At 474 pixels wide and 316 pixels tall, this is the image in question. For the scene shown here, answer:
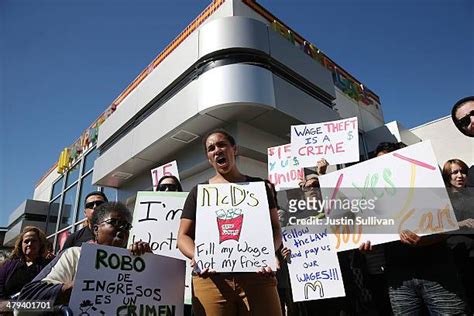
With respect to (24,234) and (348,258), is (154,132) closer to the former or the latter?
(24,234)

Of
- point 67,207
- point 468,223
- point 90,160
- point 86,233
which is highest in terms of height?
point 90,160

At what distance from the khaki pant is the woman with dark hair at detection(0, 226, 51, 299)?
1976 millimetres

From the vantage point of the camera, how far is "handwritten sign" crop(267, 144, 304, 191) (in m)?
3.82

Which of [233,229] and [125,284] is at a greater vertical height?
[233,229]

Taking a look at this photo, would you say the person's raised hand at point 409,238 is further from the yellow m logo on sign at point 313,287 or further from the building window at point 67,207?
the building window at point 67,207

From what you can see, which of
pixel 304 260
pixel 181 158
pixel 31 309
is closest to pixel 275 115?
pixel 181 158

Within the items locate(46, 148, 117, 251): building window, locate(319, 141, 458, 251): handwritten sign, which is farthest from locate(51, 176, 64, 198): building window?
locate(319, 141, 458, 251): handwritten sign

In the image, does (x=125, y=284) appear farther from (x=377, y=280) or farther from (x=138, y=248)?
(x=377, y=280)

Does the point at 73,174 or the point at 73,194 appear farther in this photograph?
the point at 73,174

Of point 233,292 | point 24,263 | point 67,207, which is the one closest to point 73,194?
point 67,207

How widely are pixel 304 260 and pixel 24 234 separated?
8.66 ft

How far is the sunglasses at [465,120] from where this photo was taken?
219 cm

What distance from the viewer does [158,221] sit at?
2.55 m

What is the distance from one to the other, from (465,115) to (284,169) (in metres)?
2.10
